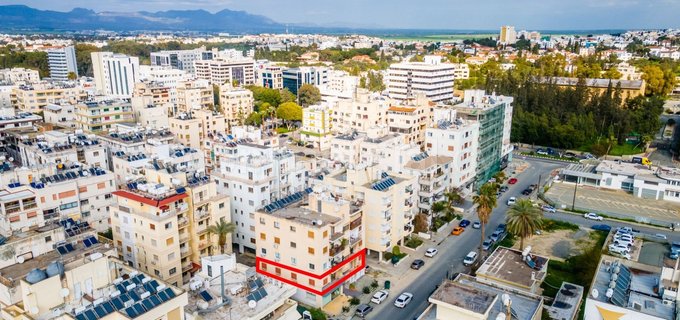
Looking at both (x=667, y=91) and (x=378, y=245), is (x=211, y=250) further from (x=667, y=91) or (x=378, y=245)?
(x=667, y=91)

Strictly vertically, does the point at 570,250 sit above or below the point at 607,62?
below

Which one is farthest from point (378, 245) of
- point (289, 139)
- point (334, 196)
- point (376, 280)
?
point (289, 139)

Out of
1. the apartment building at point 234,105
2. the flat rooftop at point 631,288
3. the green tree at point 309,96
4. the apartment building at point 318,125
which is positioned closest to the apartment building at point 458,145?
the flat rooftop at point 631,288

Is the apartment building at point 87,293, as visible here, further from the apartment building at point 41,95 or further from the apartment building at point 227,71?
the apartment building at point 227,71

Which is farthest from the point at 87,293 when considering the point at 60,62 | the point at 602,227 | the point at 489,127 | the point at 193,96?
the point at 60,62

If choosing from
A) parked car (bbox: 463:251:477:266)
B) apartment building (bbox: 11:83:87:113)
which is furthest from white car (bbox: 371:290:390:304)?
apartment building (bbox: 11:83:87:113)

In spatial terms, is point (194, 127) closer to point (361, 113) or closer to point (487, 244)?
point (361, 113)

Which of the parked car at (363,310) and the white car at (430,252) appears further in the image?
the white car at (430,252)
